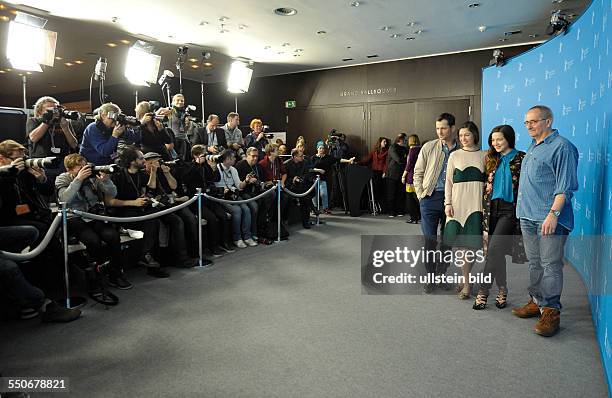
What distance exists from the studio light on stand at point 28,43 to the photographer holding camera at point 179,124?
2.06m

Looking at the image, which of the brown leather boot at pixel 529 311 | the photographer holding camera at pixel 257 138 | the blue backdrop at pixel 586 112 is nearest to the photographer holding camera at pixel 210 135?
the photographer holding camera at pixel 257 138

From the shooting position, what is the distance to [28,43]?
6.17m

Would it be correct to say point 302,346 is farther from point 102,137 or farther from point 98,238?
point 102,137

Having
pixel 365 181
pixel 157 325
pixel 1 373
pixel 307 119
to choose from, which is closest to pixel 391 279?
pixel 157 325

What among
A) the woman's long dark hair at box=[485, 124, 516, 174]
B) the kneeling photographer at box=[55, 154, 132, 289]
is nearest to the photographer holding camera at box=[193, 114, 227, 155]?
the kneeling photographer at box=[55, 154, 132, 289]

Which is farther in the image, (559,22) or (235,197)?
(235,197)

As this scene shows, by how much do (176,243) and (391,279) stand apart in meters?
2.27

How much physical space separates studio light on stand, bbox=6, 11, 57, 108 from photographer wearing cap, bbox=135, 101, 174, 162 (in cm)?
206

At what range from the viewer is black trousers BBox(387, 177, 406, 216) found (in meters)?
8.30

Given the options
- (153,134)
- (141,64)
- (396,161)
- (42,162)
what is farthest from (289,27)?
(42,162)

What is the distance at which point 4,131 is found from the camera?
15.1 ft

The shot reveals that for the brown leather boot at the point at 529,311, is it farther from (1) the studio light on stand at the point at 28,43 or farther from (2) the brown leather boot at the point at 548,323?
(1) the studio light on stand at the point at 28,43

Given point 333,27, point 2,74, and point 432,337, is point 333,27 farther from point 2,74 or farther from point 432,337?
point 2,74

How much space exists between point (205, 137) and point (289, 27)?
7.39 ft
